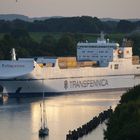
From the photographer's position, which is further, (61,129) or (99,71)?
(99,71)

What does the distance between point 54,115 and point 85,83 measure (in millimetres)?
17710

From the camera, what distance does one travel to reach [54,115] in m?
42.5

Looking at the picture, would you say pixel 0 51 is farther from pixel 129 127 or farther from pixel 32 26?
pixel 129 127

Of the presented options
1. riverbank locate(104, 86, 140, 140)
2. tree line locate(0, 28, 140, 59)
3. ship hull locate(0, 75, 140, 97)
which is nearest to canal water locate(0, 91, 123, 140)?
ship hull locate(0, 75, 140, 97)

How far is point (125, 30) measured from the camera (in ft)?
334

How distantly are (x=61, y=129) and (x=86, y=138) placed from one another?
2.54m

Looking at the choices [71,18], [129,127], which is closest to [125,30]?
[71,18]

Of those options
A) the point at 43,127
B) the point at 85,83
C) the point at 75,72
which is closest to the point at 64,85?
the point at 75,72

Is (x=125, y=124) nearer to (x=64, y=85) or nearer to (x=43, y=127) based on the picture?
(x=43, y=127)

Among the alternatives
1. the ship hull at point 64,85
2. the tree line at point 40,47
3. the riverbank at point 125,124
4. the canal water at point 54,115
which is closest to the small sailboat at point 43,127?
the canal water at point 54,115

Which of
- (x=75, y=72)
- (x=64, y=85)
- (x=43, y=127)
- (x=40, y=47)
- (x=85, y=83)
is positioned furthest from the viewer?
(x=40, y=47)

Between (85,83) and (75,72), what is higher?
(75,72)

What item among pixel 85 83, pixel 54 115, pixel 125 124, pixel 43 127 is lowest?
pixel 85 83

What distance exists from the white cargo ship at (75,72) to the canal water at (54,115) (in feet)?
7.61
